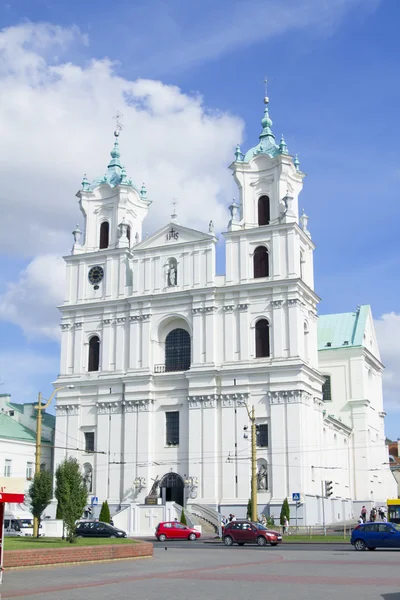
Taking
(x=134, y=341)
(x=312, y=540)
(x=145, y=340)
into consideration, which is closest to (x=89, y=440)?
(x=134, y=341)

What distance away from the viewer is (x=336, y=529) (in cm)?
6053

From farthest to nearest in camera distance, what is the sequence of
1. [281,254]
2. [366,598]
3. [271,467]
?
[281,254]
[271,467]
[366,598]

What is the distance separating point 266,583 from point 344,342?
63926 mm

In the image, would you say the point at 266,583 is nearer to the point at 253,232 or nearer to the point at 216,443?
the point at 216,443

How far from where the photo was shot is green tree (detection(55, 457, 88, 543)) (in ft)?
110

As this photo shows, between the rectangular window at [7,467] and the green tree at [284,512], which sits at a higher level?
the rectangular window at [7,467]

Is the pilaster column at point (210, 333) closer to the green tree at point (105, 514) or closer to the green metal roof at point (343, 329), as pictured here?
the green tree at point (105, 514)

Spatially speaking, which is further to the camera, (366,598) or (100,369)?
(100,369)

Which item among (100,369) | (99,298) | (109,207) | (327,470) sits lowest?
A: (327,470)

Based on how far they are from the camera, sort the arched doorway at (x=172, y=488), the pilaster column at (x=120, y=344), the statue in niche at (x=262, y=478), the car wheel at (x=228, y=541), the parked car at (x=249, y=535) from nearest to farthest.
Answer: the parked car at (x=249, y=535), the car wheel at (x=228, y=541), the statue in niche at (x=262, y=478), the arched doorway at (x=172, y=488), the pilaster column at (x=120, y=344)

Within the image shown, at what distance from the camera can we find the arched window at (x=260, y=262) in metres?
65.8

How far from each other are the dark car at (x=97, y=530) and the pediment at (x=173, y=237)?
1107 inches

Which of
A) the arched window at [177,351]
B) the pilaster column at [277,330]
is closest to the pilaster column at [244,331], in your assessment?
the pilaster column at [277,330]

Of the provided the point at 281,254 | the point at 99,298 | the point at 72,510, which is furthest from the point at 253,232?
the point at 72,510
